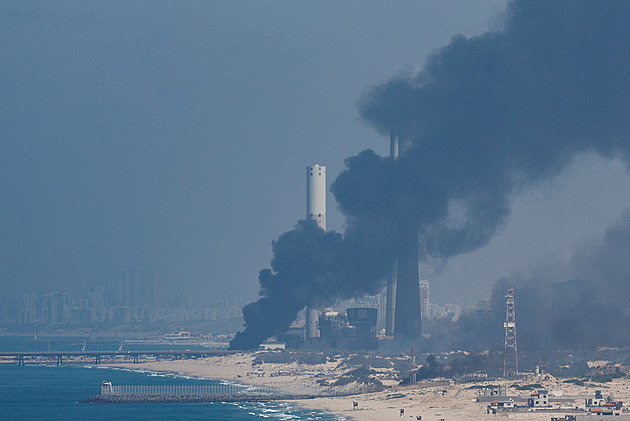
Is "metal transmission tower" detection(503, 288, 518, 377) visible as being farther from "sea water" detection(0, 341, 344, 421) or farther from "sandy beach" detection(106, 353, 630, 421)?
"sea water" detection(0, 341, 344, 421)

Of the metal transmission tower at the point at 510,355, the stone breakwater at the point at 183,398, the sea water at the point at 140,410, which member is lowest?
the sea water at the point at 140,410

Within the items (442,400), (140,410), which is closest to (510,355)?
(442,400)

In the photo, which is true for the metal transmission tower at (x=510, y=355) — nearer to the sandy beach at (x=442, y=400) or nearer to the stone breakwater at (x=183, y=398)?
the sandy beach at (x=442, y=400)

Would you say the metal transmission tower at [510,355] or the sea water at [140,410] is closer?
the sea water at [140,410]

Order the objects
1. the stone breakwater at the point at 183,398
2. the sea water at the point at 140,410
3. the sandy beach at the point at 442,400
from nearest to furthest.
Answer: the sandy beach at the point at 442,400 → the sea water at the point at 140,410 → the stone breakwater at the point at 183,398

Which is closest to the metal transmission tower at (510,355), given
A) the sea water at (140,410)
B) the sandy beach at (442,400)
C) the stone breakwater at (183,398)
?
the sandy beach at (442,400)

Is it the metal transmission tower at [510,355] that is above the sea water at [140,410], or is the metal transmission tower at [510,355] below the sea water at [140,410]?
above

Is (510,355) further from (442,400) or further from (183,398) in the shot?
(183,398)

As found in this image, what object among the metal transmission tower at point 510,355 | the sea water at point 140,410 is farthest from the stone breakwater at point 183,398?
the metal transmission tower at point 510,355

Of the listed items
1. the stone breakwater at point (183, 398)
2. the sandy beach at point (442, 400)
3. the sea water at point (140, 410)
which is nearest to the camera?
the sandy beach at point (442, 400)

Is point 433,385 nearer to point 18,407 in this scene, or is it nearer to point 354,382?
point 354,382
